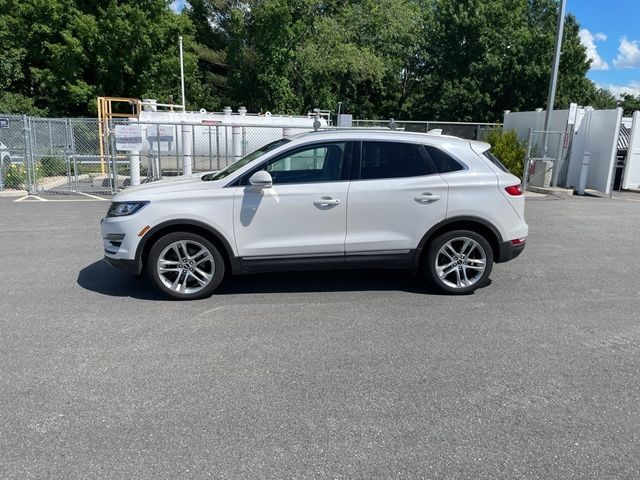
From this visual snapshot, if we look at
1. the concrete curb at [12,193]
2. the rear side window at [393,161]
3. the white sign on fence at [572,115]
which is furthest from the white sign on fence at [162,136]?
the white sign on fence at [572,115]

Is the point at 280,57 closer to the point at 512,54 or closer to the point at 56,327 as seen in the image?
the point at 512,54

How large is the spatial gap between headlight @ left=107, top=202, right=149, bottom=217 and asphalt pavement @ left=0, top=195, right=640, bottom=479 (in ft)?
2.92

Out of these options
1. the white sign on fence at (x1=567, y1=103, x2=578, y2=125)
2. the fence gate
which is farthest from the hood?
the white sign on fence at (x1=567, y1=103, x2=578, y2=125)

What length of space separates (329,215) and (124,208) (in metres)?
2.12

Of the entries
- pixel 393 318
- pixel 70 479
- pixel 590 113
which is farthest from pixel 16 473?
pixel 590 113

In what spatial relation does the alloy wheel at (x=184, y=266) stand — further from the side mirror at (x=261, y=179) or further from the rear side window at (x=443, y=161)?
the rear side window at (x=443, y=161)

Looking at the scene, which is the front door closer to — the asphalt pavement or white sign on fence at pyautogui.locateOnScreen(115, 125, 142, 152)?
the asphalt pavement

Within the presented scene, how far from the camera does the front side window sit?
5.56m

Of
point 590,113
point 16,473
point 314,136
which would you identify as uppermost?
point 590,113

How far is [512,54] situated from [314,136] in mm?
34767

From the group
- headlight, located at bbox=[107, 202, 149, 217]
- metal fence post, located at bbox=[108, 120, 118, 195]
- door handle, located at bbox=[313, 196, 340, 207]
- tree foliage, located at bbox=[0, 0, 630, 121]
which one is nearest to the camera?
headlight, located at bbox=[107, 202, 149, 217]

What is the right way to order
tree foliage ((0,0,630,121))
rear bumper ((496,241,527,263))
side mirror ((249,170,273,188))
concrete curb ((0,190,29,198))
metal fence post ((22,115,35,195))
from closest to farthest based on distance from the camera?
1. side mirror ((249,170,273,188))
2. rear bumper ((496,241,527,263))
3. concrete curb ((0,190,29,198))
4. metal fence post ((22,115,35,195))
5. tree foliage ((0,0,630,121))

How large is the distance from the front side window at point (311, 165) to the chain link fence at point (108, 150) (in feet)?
28.0

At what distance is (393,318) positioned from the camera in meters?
5.10
